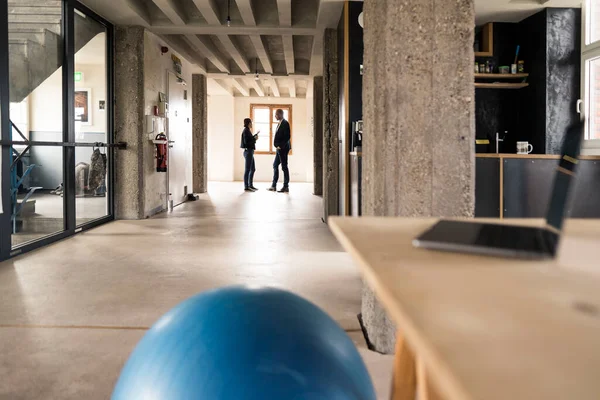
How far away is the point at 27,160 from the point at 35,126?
33 centimetres

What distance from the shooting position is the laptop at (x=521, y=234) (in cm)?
76

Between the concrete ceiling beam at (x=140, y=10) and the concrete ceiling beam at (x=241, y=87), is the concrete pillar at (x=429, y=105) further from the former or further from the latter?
the concrete ceiling beam at (x=241, y=87)

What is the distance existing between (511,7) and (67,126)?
16.7ft

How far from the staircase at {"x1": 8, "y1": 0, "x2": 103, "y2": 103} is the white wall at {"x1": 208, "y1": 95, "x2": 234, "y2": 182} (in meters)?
11.1

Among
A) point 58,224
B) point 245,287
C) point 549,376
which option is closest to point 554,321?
point 549,376

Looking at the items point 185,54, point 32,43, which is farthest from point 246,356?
point 185,54

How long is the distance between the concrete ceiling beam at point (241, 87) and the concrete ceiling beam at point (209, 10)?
646 cm

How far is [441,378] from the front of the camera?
362mm

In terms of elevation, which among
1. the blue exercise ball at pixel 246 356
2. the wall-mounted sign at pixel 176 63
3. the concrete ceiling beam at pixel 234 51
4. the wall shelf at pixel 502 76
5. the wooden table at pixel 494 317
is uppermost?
the concrete ceiling beam at pixel 234 51

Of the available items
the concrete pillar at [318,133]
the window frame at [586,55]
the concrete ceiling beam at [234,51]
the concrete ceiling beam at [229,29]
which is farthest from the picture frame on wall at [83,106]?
the window frame at [586,55]

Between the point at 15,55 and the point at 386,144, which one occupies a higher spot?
the point at 15,55

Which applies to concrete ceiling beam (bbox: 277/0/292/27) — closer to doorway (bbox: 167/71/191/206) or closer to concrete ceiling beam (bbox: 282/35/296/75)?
concrete ceiling beam (bbox: 282/35/296/75)

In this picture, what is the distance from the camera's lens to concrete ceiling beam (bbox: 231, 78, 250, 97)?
45.0ft

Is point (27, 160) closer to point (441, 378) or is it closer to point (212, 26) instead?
point (212, 26)
